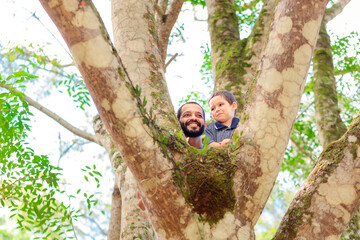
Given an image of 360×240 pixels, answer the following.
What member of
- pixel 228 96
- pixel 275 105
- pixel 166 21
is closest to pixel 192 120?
pixel 228 96

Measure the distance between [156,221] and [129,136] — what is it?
0.50m

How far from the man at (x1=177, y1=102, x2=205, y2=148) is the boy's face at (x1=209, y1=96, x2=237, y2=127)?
0.38m

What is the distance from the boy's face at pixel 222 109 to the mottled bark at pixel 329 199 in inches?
60.2

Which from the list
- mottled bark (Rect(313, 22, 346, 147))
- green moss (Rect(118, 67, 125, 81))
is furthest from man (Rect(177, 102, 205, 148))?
mottled bark (Rect(313, 22, 346, 147))

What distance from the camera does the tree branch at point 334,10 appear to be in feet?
23.4

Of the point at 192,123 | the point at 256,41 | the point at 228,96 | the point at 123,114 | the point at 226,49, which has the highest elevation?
the point at 226,49

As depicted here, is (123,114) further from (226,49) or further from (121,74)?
(226,49)

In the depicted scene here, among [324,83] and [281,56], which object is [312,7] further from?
[324,83]

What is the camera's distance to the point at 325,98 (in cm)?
562

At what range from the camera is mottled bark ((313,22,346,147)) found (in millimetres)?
5254

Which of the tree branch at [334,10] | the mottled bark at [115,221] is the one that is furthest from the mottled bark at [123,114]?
the tree branch at [334,10]

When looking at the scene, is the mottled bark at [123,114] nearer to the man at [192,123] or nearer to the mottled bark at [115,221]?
the man at [192,123]

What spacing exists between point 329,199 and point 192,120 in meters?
1.47

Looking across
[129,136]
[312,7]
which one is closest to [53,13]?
[129,136]
